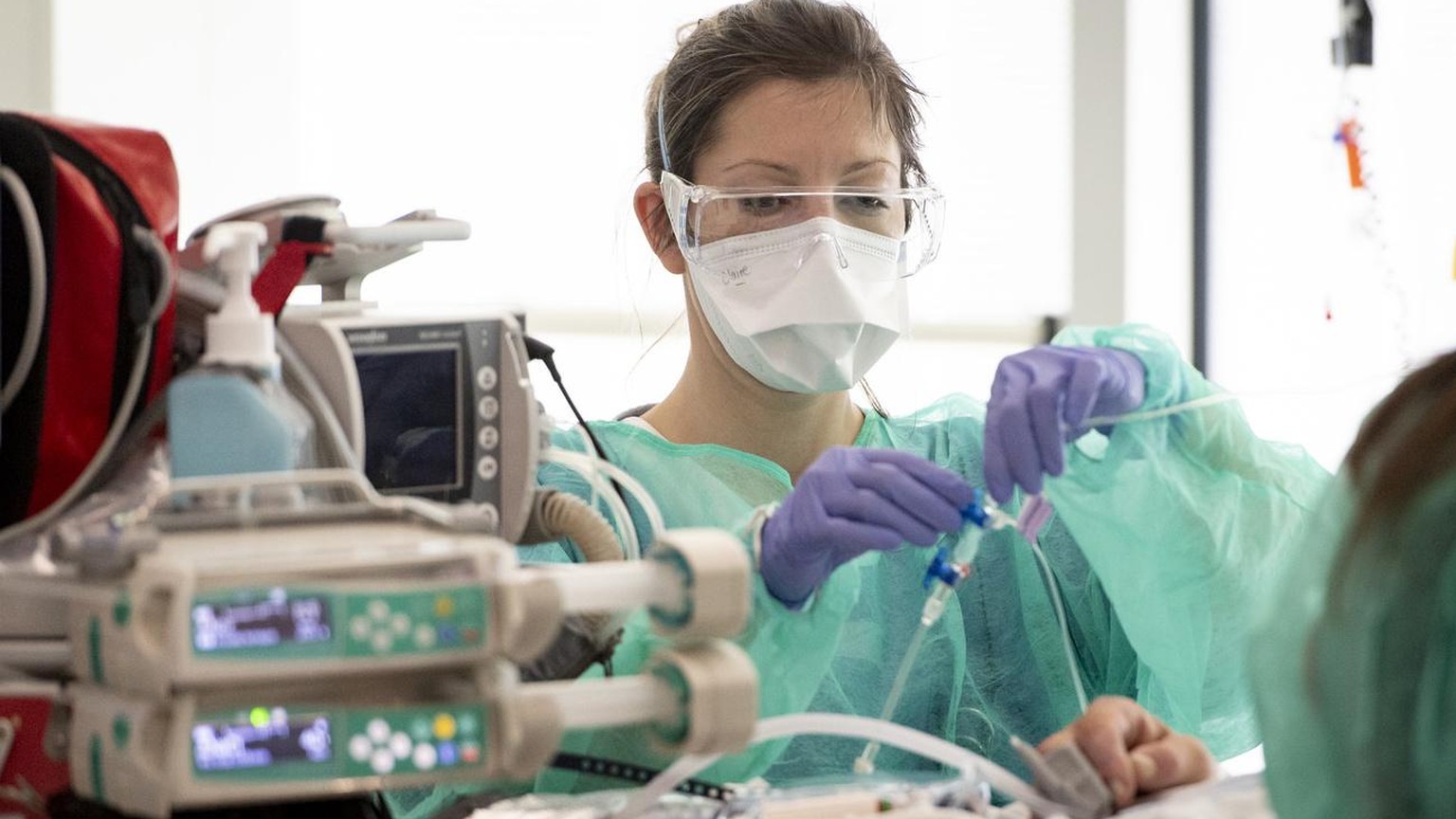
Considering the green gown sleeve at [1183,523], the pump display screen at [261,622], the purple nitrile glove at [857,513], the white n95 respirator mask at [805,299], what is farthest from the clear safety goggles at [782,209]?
the pump display screen at [261,622]

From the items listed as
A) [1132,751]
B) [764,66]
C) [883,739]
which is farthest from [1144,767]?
[764,66]

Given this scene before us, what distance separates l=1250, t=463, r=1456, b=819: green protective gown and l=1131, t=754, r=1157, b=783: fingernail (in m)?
0.40

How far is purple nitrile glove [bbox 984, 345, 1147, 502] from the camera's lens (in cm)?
134

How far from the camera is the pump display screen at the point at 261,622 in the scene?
0.77 m

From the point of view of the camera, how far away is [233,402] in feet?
3.15

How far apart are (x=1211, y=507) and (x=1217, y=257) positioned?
2668 millimetres

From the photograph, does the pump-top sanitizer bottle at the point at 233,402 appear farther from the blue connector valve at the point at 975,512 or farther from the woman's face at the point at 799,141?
the woman's face at the point at 799,141

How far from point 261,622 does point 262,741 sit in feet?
0.21

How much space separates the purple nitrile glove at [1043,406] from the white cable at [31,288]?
2.57 ft

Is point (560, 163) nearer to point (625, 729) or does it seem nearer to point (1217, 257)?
point (1217, 257)

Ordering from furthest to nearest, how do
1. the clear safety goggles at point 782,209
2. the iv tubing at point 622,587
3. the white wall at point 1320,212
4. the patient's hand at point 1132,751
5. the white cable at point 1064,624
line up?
the white wall at point 1320,212, the clear safety goggles at point 782,209, the white cable at point 1064,624, the patient's hand at point 1132,751, the iv tubing at point 622,587

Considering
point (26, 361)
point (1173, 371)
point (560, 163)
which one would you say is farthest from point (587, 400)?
point (26, 361)

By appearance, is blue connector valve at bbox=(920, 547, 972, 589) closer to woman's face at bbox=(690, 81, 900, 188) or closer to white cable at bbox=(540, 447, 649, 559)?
white cable at bbox=(540, 447, 649, 559)

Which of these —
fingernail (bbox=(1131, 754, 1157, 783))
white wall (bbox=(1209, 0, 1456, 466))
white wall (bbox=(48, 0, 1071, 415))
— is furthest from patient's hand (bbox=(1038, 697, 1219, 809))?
white wall (bbox=(48, 0, 1071, 415))
